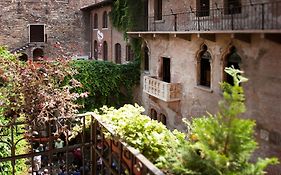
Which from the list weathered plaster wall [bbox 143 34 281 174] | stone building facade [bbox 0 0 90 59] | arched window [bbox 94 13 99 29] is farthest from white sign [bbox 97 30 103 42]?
weathered plaster wall [bbox 143 34 281 174]

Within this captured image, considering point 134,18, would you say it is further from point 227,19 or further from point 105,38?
point 227,19

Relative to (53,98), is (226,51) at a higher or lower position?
higher

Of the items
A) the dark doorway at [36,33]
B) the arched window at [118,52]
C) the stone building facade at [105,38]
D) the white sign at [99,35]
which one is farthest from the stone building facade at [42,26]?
the arched window at [118,52]

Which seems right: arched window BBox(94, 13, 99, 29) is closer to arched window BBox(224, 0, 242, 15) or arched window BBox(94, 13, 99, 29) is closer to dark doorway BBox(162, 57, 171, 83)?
dark doorway BBox(162, 57, 171, 83)

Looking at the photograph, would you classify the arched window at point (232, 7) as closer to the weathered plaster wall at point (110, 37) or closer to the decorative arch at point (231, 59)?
the decorative arch at point (231, 59)

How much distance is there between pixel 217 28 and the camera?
1363cm

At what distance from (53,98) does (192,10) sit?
1053cm


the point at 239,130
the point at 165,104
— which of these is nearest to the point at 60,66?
the point at 239,130

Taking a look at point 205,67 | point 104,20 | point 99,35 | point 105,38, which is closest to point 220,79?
point 205,67

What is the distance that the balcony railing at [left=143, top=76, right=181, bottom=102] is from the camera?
16188 mm

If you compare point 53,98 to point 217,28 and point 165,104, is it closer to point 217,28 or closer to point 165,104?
point 217,28

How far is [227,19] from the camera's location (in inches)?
517

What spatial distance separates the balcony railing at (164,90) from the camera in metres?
16.2

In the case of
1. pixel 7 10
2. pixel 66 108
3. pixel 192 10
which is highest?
pixel 7 10
